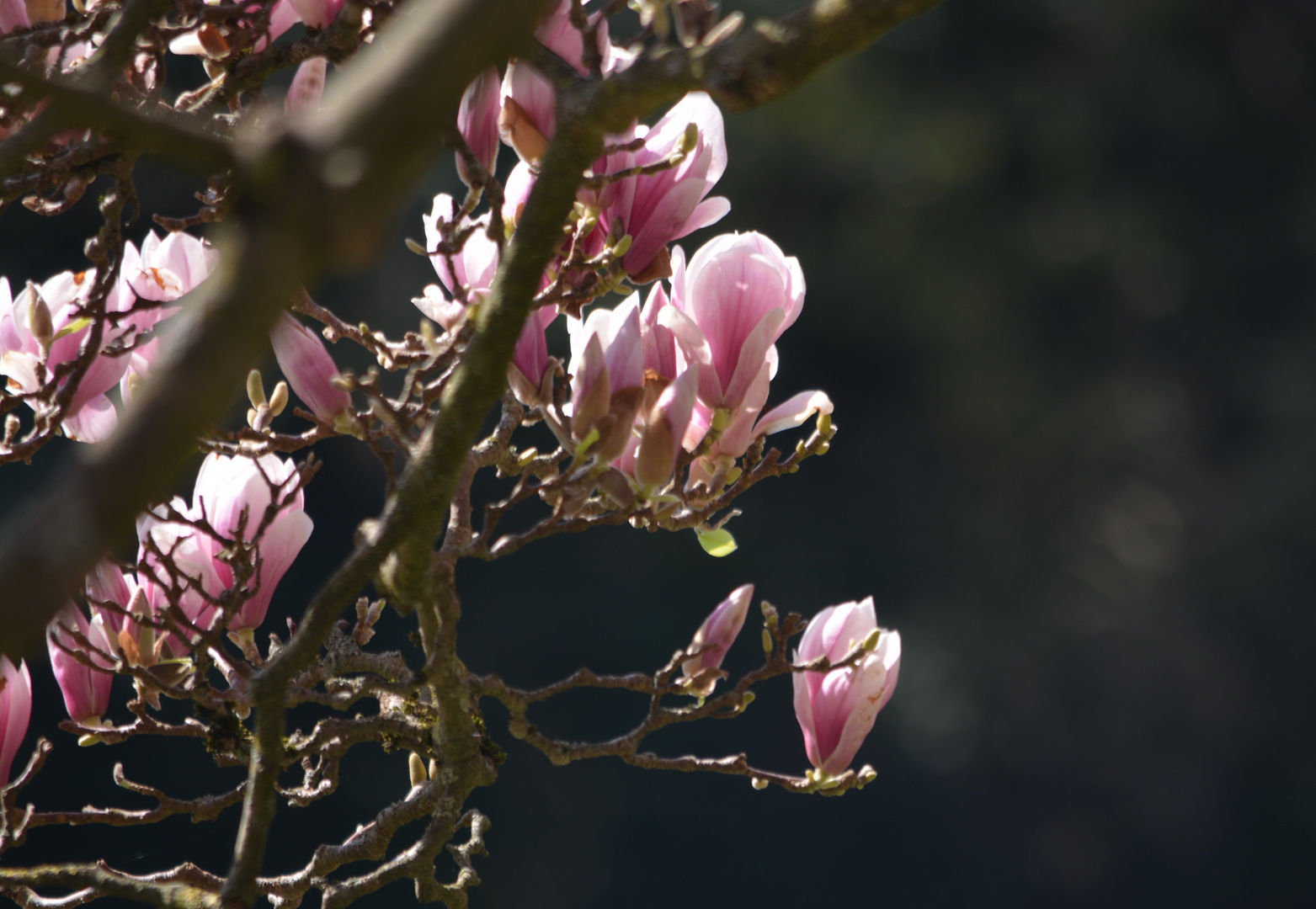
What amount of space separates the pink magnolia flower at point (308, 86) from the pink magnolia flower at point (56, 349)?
0.39 feet

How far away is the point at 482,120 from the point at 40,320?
20 centimetres

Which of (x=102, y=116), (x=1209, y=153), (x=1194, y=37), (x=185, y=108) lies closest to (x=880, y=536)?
(x=1209, y=153)

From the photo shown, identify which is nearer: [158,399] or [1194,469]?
[158,399]

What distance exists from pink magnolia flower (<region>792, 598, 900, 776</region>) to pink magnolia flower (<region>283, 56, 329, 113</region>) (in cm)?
30

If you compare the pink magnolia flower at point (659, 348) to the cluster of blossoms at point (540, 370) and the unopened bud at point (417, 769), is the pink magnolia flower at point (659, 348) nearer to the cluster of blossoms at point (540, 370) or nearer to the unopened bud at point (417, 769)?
the cluster of blossoms at point (540, 370)

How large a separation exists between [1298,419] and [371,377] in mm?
4043

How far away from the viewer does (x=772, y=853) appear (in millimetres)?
3305

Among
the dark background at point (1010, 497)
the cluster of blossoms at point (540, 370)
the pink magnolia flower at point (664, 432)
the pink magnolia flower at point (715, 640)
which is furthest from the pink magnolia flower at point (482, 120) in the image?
the dark background at point (1010, 497)

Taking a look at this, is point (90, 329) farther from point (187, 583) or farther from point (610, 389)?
point (610, 389)

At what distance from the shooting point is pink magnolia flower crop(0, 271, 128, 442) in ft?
1.47

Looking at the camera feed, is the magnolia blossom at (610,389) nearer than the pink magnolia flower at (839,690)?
Yes

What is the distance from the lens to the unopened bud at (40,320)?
0.44 metres

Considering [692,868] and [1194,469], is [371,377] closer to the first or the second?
[692,868]

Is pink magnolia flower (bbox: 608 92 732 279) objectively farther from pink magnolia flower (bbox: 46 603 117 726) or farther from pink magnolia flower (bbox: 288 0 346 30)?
pink magnolia flower (bbox: 46 603 117 726)
